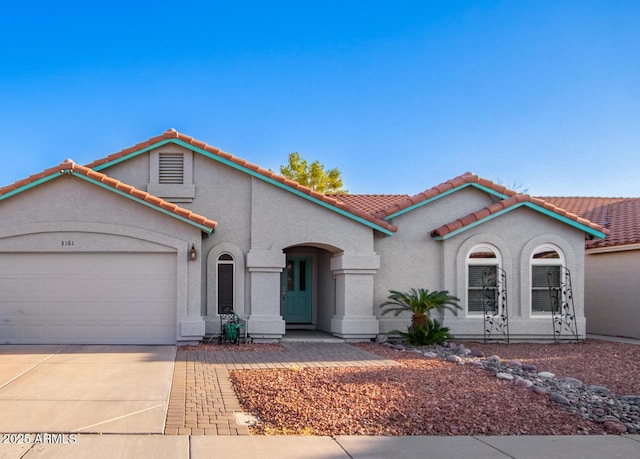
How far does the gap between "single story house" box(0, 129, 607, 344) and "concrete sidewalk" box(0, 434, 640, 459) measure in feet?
25.6

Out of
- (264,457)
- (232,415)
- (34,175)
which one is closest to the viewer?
(264,457)

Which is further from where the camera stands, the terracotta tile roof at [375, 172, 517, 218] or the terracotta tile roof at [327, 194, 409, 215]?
the terracotta tile roof at [327, 194, 409, 215]

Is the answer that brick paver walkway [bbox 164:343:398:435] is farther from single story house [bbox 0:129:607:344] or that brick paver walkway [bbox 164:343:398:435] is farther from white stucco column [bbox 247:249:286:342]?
single story house [bbox 0:129:607:344]

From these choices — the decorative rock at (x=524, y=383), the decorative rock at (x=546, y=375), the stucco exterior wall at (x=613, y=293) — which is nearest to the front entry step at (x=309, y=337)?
the decorative rock at (x=546, y=375)

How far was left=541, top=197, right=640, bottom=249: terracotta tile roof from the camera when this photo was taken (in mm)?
18391

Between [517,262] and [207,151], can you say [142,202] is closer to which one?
[207,151]

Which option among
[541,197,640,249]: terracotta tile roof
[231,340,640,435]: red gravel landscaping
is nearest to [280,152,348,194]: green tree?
[541,197,640,249]: terracotta tile roof

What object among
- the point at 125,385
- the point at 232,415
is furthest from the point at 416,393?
the point at 125,385

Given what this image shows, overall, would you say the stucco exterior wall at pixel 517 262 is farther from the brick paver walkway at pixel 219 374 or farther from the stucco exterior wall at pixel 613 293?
the brick paver walkway at pixel 219 374

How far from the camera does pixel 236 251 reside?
15.8 m

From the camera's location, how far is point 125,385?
960cm

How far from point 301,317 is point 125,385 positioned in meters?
9.64

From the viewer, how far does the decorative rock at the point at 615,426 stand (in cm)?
781

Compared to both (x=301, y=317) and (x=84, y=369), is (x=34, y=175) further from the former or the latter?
(x=301, y=317)
